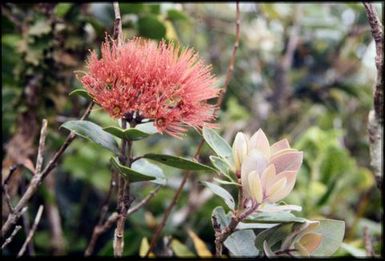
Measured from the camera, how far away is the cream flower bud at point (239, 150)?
65cm

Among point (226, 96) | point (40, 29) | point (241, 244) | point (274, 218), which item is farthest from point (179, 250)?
point (226, 96)

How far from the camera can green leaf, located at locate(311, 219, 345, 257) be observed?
2.25 ft

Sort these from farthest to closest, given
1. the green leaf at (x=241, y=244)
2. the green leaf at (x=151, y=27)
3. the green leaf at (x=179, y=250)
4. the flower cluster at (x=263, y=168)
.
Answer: the green leaf at (x=151, y=27), the green leaf at (x=179, y=250), the green leaf at (x=241, y=244), the flower cluster at (x=263, y=168)

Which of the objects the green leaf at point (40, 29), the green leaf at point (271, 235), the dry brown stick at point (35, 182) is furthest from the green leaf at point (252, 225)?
the green leaf at point (40, 29)

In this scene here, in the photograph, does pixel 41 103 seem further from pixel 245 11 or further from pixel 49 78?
pixel 245 11

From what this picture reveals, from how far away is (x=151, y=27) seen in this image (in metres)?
1.34

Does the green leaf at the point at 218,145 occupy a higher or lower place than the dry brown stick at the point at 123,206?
higher

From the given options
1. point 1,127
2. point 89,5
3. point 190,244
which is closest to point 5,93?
point 1,127

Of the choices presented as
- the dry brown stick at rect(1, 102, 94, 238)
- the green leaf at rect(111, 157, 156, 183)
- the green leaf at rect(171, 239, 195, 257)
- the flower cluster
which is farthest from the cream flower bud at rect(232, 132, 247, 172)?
the green leaf at rect(171, 239, 195, 257)

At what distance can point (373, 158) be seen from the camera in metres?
0.90

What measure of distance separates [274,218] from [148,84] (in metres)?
0.21

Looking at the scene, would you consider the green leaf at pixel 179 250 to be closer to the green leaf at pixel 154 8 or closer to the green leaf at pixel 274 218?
the green leaf at pixel 274 218

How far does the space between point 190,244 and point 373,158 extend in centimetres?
63

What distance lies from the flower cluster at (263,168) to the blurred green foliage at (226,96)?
308mm
